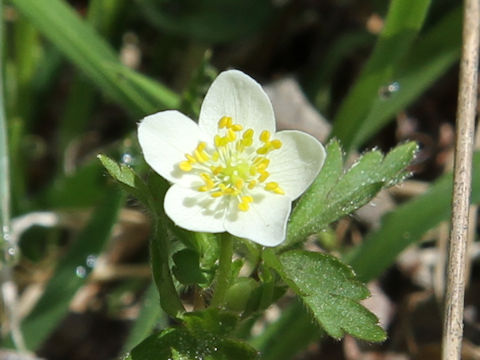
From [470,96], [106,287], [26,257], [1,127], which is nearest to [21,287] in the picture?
[26,257]

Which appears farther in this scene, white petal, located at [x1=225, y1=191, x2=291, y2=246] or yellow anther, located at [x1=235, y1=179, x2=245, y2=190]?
yellow anther, located at [x1=235, y1=179, x2=245, y2=190]

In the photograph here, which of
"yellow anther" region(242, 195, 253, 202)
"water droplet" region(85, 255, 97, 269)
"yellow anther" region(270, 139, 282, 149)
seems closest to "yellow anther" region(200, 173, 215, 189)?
"yellow anther" region(242, 195, 253, 202)

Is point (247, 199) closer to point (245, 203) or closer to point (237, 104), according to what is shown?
point (245, 203)

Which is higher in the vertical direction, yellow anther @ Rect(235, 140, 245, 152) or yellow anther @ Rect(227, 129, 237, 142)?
yellow anther @ Rect(227, 129, 237, 142)

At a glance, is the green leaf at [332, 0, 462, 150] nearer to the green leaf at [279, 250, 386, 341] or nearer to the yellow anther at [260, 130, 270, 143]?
the yellow anther at [260, 130, 270, 143]

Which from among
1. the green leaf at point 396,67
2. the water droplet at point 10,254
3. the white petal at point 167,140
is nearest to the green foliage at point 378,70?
the green leaf at point 396,67

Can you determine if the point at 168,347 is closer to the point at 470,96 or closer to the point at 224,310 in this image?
the point at 224,310

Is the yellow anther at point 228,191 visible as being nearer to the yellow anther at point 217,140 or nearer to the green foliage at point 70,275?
the yellow anther at point 217,140
